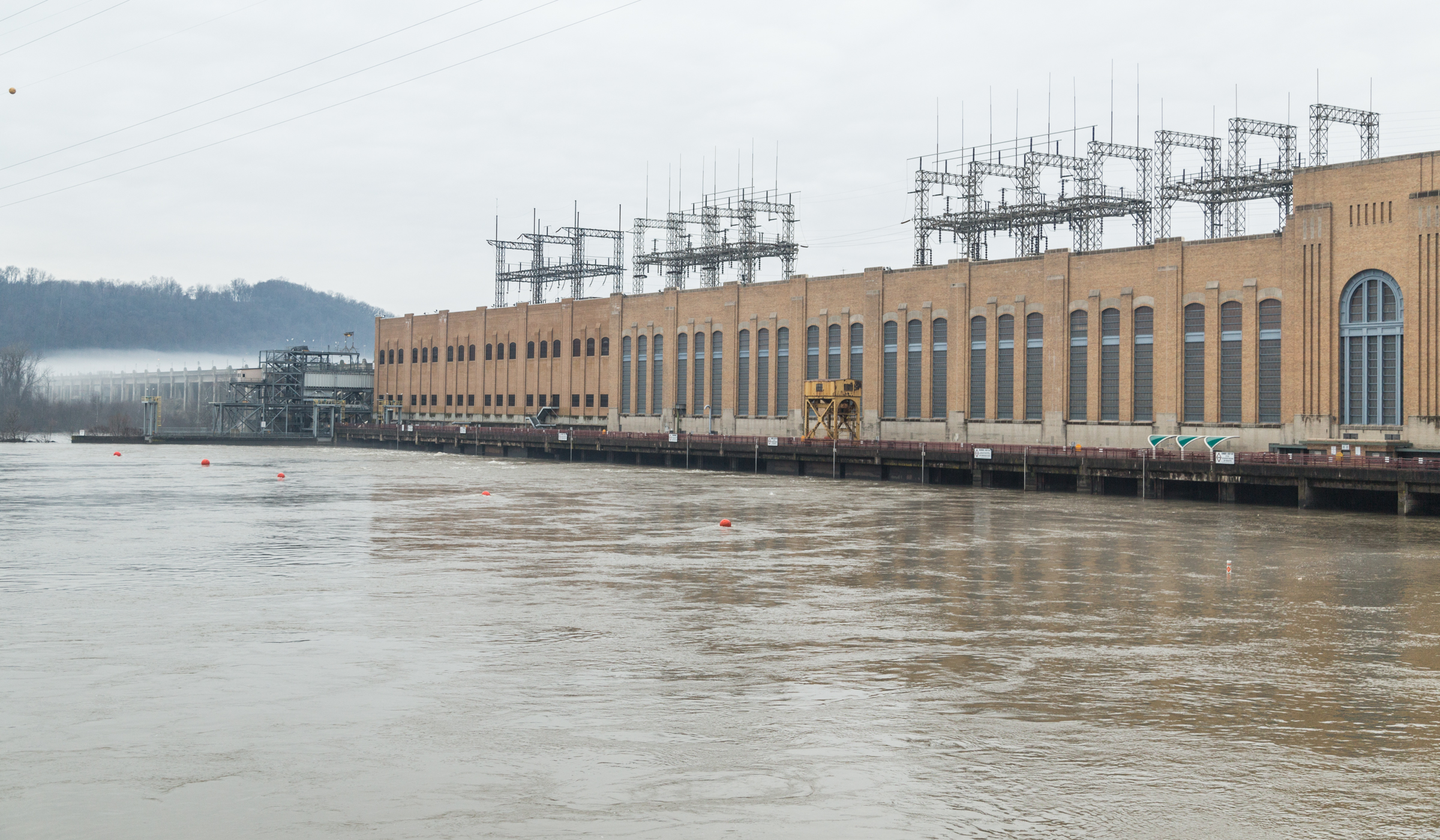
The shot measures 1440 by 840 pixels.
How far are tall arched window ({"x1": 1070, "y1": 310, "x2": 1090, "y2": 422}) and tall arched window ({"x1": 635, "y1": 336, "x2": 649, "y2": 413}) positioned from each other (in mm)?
41821

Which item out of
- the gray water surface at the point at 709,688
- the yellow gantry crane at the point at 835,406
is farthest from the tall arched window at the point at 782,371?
the gray water surface at the point at 709,688

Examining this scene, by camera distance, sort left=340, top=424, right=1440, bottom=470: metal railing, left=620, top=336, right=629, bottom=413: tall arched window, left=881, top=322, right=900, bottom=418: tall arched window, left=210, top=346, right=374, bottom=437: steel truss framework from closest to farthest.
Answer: left=340, top=424, right=1440, bottom=470: metal railing, left=881, top=322, right=900, bottom=418: tall arched window, left=620, top=336, right=629, bottom=413: tall arched window, left=210, top=346, right=374, bottom=437: steel truss framework

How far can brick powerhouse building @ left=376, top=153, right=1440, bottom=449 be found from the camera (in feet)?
181

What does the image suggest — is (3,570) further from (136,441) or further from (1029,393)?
(136,441)

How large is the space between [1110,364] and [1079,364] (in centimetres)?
211

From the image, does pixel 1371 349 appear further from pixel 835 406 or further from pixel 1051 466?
pixel 835 406

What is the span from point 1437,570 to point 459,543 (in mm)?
24899

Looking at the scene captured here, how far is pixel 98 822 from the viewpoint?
10.6 metres

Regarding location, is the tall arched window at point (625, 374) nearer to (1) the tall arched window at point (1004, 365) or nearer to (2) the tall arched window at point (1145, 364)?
(1) the tall arched window at point (1004, 365)

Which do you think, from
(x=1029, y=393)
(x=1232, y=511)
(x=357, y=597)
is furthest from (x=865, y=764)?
(x=1029, y=393)

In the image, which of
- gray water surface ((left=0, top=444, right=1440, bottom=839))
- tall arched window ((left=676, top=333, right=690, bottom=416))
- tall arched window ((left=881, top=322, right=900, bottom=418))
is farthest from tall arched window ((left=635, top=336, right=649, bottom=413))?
gray water surface ((left=0, top=444, right=1440, bottom=839))

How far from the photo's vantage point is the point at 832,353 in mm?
85375

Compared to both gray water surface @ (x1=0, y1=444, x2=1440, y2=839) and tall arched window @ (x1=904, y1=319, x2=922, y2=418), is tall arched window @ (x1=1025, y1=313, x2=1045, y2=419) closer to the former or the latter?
tall arched window @ (x1=904, y1=319, x2=922, y2=418)

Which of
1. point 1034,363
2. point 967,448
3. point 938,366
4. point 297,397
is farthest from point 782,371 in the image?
point 297,397
